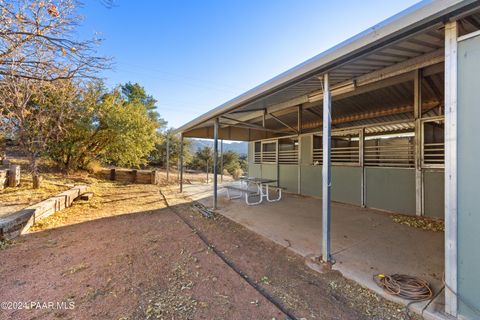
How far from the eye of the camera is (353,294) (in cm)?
190

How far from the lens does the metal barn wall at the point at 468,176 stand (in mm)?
1427

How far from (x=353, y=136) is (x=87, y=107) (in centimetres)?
947

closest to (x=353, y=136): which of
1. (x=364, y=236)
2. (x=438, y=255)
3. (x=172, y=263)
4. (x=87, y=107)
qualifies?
(x=364, y=236)

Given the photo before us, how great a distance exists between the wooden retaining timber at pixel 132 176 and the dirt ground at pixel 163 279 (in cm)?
593

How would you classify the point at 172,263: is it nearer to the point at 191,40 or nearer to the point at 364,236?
the point at 364,236

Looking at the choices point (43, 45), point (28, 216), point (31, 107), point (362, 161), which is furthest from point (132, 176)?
point (362, 161)

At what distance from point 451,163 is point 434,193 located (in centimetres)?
335

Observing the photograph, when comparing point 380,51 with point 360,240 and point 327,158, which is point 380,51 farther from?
point 360,240

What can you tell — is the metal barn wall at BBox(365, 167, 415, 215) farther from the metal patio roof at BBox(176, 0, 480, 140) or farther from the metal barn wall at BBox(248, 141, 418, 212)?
the metal patio roof at BBox(176, 0, 480, 140)

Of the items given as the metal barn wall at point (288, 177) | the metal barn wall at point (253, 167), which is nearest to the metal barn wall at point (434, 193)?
the metal barn wall at point (288, 177)

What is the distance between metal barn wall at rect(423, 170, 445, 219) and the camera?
3912mm

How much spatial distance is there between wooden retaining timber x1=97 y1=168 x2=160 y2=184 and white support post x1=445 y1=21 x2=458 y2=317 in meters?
9.80

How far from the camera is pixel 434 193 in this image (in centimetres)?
400

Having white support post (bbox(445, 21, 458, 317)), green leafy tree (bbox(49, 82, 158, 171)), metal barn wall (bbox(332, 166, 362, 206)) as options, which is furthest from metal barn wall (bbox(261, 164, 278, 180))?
white support post (bbox(445, 21, 458, 317))
